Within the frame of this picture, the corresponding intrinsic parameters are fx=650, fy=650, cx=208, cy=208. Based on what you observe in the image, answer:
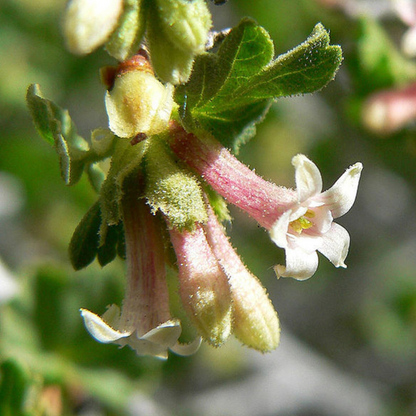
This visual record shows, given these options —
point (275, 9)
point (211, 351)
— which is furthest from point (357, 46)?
point (211, 351)

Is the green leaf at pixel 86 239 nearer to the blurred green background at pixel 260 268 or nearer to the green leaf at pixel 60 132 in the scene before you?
the green leaf at pixel 60 132

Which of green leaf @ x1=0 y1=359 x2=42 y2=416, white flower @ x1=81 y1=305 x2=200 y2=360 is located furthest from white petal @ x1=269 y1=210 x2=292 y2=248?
green leaf @ x1=0 y1=359 x2=42 y2=416

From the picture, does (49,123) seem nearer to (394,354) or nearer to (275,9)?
(275,9)

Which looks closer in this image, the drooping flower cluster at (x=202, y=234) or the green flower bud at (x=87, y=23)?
the green flower bud at (x=87, y=23)

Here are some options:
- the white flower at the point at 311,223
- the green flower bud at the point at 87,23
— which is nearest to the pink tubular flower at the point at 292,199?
the white flower at the point at 311,223

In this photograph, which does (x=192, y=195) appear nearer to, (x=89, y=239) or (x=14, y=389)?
(x=89, y=239)

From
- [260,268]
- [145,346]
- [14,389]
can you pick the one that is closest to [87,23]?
[145,346]
